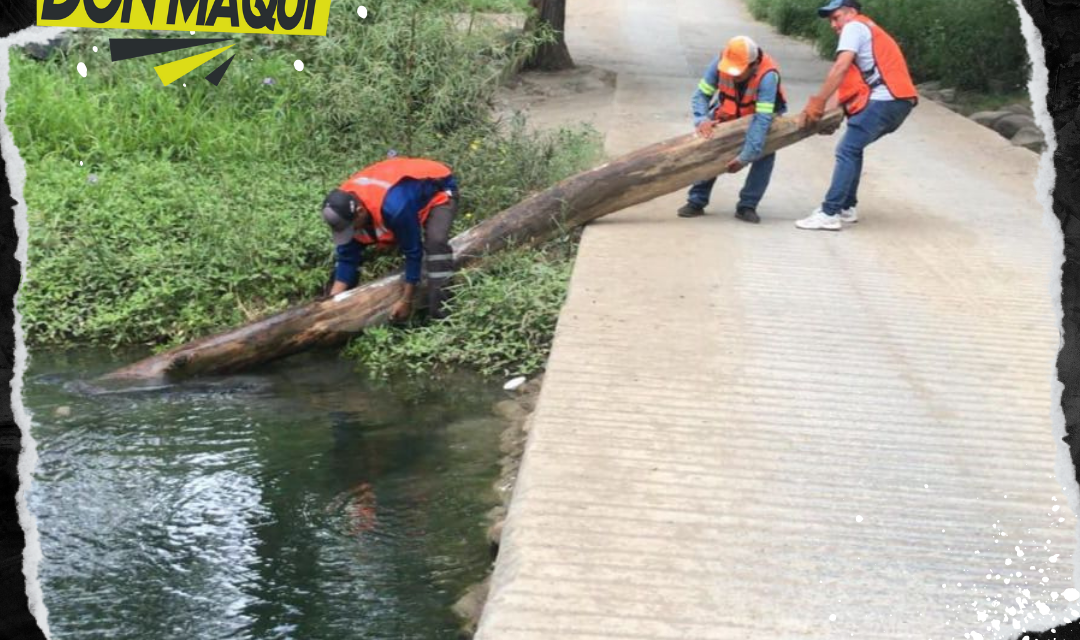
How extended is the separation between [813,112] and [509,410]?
2826 mm

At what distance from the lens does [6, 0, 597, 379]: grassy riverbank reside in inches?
301

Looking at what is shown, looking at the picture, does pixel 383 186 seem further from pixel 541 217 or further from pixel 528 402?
pixel 528 402

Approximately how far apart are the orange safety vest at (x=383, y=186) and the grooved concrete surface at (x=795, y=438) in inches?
36.1

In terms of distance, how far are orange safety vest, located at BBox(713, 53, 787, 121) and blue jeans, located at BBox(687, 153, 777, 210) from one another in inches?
12.8

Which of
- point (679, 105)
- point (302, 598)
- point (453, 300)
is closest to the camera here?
→ point (302, 598)

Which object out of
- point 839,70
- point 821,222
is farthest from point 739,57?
point 821,222

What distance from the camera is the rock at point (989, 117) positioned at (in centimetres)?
1284

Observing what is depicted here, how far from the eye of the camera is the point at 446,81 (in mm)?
9281

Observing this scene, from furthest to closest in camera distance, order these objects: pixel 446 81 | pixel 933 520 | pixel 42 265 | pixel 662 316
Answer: pixel 446 81
pixel 42 265
pixel 662 316
pixel 933 520

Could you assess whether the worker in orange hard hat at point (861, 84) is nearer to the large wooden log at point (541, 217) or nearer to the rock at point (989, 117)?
the large wooden log at point (541, 217)

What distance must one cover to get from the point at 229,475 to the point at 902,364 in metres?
2.97

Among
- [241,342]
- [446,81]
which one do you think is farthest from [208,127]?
[241,342]

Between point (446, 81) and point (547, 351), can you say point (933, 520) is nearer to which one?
point (547, 351)

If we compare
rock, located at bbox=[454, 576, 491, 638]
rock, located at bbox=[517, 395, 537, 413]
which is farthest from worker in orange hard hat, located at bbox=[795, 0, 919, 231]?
rock, located at bbox=[454, 576, 491, 638]
